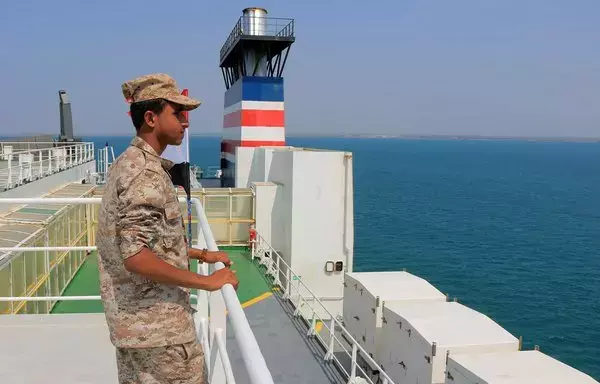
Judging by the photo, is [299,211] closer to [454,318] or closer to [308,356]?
[308,356]

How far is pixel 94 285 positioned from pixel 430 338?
30.1ft

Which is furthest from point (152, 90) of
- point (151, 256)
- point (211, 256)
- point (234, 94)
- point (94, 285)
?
point (234, 94)

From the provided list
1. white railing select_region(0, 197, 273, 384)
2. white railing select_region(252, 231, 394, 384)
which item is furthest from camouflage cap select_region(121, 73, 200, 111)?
white railing select_region(252, 231, 394, 384)

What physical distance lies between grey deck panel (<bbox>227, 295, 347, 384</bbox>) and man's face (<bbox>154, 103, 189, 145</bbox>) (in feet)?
20.8

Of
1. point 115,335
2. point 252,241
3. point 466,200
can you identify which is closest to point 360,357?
point 252,241

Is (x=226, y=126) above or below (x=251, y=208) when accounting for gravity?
above

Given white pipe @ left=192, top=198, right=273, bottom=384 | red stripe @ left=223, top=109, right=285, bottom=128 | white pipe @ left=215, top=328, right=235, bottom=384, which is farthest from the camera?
red stripe @ left=223, top=109, right=285, bottom=128

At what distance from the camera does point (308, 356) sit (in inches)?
413

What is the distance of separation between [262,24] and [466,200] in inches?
1781

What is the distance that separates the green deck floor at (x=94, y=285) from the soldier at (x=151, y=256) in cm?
1087

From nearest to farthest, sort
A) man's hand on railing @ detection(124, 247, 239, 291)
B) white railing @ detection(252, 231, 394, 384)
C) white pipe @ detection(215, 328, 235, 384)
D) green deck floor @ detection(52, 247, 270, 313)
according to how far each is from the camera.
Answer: man's hand on railing @ detection(124, 247, 239, 291), white pipe @ detection(215, 328, 235, 384), white railing @ detection(252, 231, 394, 384), green deck floor @ detection(52, 247, 270, 313)

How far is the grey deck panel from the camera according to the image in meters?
9.60

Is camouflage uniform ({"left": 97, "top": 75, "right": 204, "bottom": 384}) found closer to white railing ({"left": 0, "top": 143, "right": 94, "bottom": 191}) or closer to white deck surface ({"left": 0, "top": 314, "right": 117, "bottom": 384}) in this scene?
white deck surface ({"left": 0, "top": 314, "right": 117, "bottom": 384})

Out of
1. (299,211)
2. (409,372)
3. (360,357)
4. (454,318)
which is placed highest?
(299,211)
